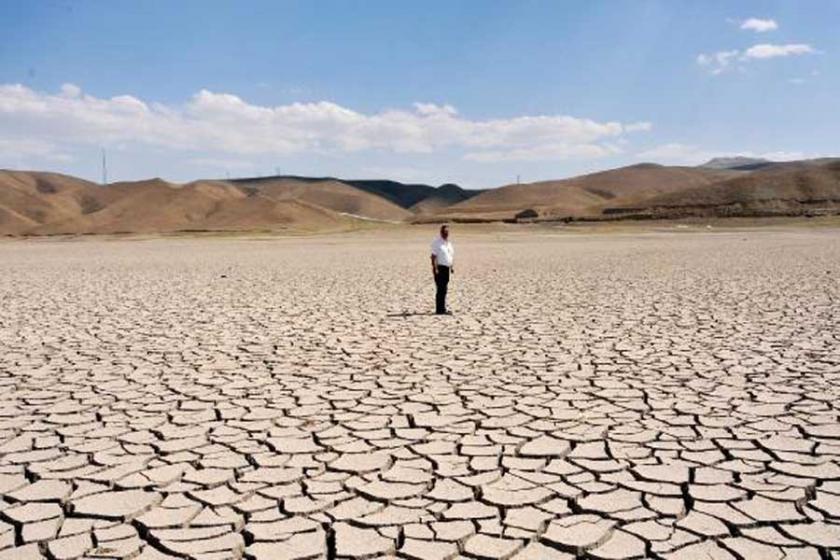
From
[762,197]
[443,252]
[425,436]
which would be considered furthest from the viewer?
[762,197]

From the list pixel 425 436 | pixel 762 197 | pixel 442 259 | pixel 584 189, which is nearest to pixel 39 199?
pixel 584 189

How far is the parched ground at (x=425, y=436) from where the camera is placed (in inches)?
136

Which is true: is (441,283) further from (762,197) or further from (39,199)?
(39,199)

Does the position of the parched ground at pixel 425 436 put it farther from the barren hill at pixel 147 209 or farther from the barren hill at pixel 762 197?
the barren hill at pixel 762 197

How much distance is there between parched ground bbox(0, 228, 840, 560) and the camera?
3.45 meters

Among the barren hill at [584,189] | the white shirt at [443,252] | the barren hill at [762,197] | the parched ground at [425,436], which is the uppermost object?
the barren hill at [584,189]

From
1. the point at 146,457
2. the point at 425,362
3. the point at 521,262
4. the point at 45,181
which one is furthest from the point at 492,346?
the point at 45,181

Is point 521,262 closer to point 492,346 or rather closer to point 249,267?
point 249,267

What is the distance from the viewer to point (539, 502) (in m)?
3.79

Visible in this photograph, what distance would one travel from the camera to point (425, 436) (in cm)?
493

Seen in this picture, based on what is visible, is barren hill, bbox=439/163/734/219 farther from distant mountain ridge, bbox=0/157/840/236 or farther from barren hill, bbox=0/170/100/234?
barren hill, bbox=0/170/100/234

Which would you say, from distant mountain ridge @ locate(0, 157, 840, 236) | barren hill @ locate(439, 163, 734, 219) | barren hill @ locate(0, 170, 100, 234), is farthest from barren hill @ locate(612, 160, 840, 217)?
barren hill @ locate(0, 170, 100, 234)

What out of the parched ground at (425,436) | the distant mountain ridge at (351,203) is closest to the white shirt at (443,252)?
the parched ground at (425,436)

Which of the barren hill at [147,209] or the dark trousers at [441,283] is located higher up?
the barren hill at [147,209]
